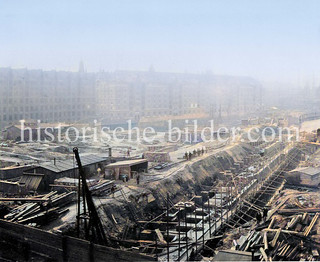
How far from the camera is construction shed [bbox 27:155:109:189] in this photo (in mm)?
13602

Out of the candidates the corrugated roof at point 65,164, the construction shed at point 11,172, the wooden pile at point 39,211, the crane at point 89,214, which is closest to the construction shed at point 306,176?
the corrugated roof at point 65,164

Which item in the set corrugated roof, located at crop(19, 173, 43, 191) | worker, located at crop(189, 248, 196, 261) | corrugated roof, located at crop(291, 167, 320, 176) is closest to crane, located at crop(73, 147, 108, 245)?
worker, located at crop(189, 248, 196, 261)

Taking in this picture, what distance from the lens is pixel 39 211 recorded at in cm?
1041

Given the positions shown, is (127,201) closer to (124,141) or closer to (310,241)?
(310,241)

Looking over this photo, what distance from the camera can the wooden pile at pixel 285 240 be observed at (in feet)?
28.0

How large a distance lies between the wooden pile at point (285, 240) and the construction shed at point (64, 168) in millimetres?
7173

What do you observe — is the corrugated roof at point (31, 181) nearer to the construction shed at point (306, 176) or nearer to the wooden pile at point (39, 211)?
the wooden pile at point (39, 211)

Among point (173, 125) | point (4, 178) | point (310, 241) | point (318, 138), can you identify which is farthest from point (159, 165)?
point (173, 125)

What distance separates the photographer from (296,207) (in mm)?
12211

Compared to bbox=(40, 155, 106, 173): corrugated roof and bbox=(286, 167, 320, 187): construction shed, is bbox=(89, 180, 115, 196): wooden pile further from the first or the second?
bbox=(286, 167, 320, 187): construction shed

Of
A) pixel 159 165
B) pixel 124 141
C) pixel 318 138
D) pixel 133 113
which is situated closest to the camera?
pixel 159 165

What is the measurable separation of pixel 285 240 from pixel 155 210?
559 centimetres

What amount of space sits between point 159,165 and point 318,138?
13.5m

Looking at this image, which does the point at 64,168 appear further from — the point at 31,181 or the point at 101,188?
the point at 101,188
